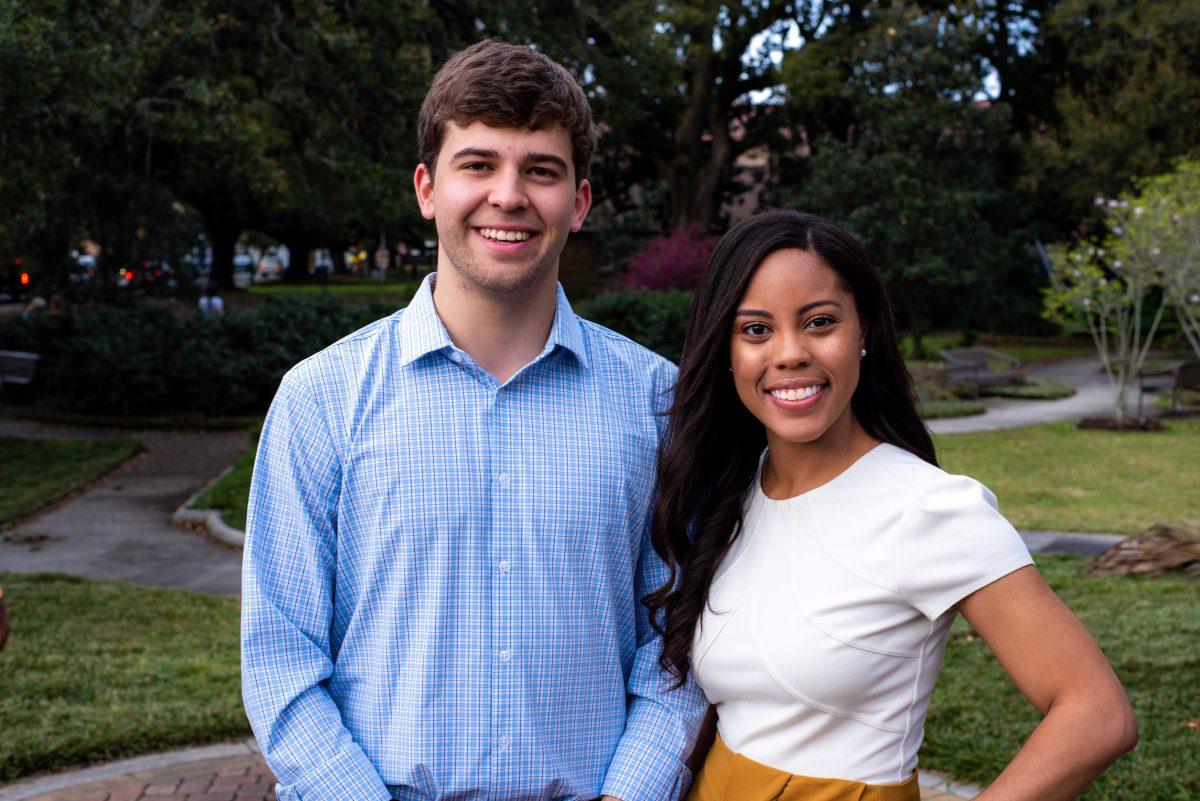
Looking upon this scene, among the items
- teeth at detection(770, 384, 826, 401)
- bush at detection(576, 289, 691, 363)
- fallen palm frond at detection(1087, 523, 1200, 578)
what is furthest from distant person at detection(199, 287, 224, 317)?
teeth at detection(770, 384, 826, 401)

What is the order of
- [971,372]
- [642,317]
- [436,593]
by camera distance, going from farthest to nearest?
[971,372] < [642,317] < [436,593]

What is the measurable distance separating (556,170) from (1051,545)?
7.92m

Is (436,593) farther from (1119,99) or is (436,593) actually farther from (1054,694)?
(1119,99)

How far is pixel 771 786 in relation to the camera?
203 centimetres

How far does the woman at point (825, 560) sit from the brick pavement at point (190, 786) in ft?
8.46

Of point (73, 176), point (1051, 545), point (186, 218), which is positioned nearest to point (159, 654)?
point (1051, 545)

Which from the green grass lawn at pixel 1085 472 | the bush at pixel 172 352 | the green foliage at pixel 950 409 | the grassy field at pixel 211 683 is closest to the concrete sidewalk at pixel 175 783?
the grassy field at pixel 211 683

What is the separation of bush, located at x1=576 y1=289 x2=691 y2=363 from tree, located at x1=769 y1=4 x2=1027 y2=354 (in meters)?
7.85

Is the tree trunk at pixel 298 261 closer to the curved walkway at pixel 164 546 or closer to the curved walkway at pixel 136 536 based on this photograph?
the curved walkway at pixel 164 546

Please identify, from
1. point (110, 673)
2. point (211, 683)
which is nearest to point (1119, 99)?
point (211, 683)

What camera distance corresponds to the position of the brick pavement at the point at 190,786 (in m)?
4.44

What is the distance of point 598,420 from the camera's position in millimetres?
2236

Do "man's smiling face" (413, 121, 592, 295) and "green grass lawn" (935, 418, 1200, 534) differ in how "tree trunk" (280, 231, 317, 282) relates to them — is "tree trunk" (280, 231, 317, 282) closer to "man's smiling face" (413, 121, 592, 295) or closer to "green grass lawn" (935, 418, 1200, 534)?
"green grass lawn" (935, 418, 1200, 534)

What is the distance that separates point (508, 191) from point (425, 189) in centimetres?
26
